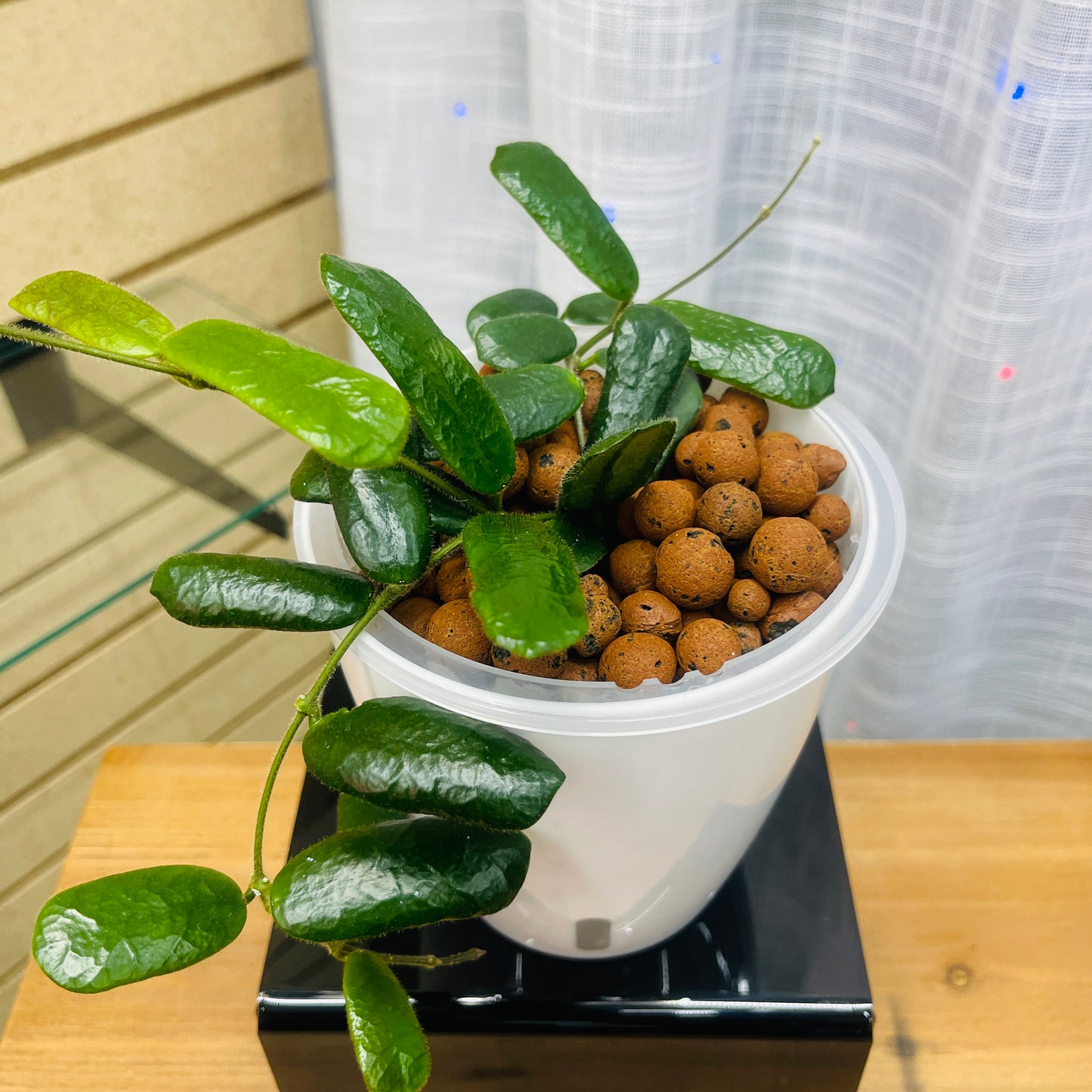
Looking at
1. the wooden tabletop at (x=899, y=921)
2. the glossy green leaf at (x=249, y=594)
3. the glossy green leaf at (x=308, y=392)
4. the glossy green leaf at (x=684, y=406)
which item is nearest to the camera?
the glossy green leaf at (x=308, y=392)

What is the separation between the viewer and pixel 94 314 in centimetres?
37

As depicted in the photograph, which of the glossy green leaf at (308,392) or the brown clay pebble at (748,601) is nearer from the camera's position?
the glossy green leaf at (308,392)

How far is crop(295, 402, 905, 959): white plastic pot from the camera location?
0.39m

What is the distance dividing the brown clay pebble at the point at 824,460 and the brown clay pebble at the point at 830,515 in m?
0.02

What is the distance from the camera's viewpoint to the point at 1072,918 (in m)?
0.63

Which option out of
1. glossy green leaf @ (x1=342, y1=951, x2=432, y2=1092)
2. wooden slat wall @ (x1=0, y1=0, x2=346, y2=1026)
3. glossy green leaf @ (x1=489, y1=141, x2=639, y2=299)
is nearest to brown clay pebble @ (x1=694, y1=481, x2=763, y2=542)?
glossy green leaf @ (x1=489, y1=141, x2=639, y2=299)

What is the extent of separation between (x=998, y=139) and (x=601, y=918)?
1.62ft

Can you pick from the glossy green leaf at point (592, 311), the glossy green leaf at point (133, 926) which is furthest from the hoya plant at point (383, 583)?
the glossy green leaf at point (592, 311)

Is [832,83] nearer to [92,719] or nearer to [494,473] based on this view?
[494,473]

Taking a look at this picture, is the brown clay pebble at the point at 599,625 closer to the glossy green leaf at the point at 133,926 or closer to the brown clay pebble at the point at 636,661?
the brown clay pebble at the point at 636,661

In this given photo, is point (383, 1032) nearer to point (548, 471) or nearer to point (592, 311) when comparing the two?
point (548, 471)

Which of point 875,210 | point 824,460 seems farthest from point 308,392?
point 875,210

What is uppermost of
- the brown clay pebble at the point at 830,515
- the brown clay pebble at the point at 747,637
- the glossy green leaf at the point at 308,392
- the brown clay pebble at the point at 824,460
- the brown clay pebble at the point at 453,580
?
the glossy green leaf at the point at 308,392

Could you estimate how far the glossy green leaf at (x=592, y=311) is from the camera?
550 mm
